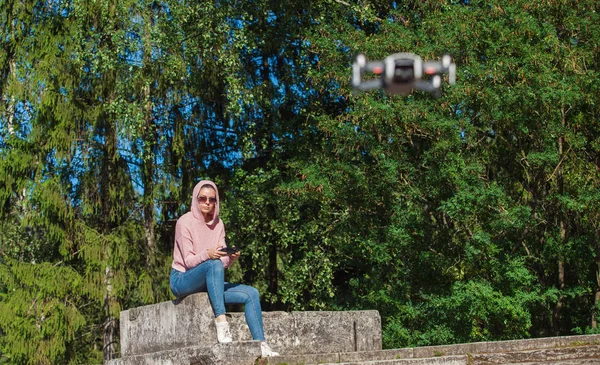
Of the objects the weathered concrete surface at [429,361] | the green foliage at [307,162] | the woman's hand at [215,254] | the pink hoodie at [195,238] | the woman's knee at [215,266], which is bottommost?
the weathered concrete surface at [429,361]

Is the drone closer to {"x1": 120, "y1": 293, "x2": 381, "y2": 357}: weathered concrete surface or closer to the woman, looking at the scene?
{"x1": 120, "y1": 293, "x2": 381, "y2": 357}: weathered concrete surface

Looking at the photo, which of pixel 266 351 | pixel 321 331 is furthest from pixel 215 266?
pixel 321 331

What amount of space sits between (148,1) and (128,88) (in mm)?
2575

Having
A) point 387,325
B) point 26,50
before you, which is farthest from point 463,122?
point 26,50

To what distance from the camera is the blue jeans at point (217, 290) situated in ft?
25.7

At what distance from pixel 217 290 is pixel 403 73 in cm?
1056

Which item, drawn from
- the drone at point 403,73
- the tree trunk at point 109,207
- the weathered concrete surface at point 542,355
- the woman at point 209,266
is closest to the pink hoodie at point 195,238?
the woman at point 209,266

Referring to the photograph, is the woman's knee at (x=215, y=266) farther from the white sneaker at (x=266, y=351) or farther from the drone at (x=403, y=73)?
the drone at (x=403, y=73)

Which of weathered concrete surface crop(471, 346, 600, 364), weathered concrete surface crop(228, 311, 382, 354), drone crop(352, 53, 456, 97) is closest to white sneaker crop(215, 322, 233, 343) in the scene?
weathered concrete surface crop(228, 311, 382, 354)

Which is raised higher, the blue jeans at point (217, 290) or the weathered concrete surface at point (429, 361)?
the blue jeans at point (217, 290)

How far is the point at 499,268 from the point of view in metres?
16.7

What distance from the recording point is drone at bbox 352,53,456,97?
17.0m

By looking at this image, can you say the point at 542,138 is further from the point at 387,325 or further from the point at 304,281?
the point at 304,281

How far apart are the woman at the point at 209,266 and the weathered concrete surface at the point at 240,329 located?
0.46 ft
